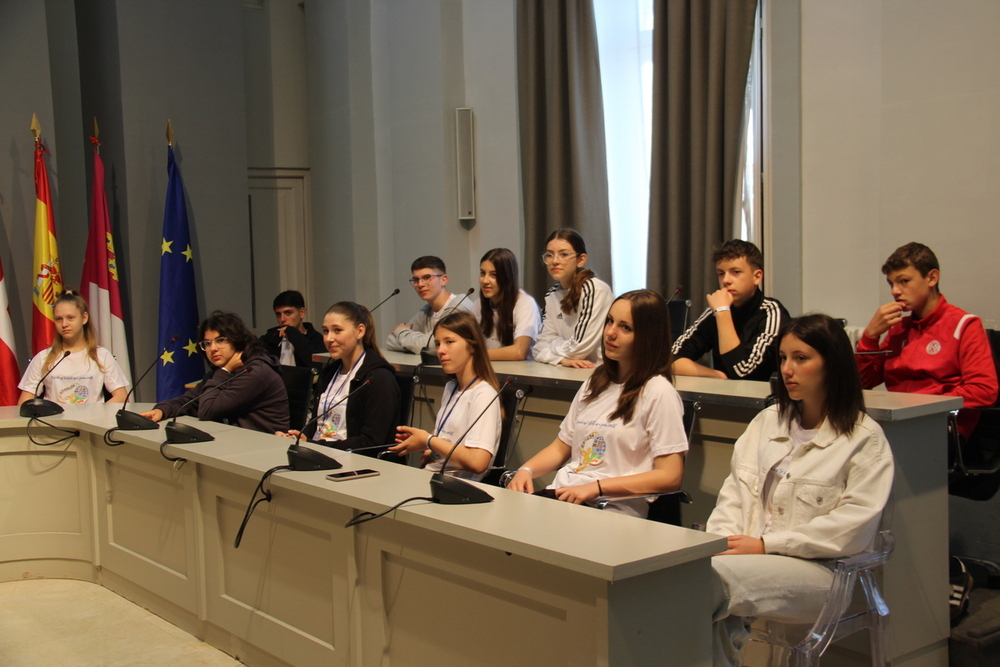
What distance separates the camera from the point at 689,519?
2.89 meters

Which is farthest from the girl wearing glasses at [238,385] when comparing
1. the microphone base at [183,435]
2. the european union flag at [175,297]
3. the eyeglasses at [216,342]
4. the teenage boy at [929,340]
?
the teenage boy at [929,340]

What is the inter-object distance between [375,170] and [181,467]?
3760 millimetres

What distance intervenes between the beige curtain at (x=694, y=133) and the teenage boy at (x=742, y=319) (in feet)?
5.09

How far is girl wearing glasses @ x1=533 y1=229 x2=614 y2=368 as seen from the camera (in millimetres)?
3855

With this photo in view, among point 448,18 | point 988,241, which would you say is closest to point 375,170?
point 448,18

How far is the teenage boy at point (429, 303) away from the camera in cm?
452

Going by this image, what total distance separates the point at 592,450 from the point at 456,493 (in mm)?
640

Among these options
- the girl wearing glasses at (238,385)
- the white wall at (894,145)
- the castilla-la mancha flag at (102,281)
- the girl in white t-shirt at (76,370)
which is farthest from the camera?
the castilla-la mancha flag at (102,281)

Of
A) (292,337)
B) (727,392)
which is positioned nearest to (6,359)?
(292,337)

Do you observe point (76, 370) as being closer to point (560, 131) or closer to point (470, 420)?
point (470, 420)

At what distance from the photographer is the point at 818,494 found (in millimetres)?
2055

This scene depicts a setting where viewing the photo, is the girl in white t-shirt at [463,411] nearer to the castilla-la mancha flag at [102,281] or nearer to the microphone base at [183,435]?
the microphone base at [183,435]

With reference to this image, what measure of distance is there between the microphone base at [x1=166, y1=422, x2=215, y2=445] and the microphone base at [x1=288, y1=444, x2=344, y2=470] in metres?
0.64

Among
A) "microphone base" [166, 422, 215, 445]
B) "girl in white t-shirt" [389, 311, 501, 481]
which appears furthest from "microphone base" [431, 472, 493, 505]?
"microphone base" [166, 422, 215, 445]
